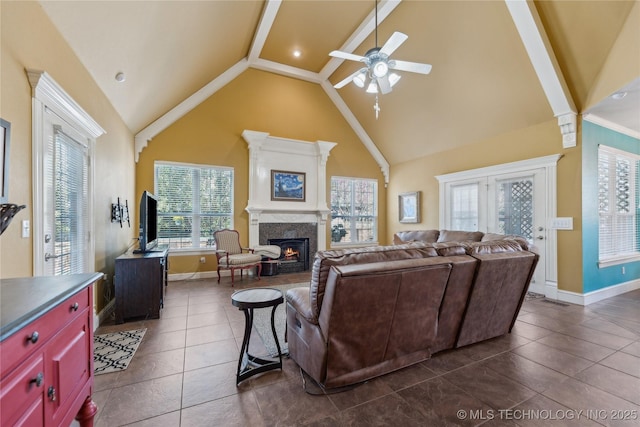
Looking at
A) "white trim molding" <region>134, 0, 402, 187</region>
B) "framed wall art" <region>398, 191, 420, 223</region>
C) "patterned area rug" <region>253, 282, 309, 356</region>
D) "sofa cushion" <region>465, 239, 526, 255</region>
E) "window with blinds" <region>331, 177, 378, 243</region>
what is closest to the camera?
"sofa cushion" <region>465, 239, 526, 255</region>

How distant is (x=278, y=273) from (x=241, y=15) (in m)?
4.60

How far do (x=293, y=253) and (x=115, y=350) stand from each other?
3954mm

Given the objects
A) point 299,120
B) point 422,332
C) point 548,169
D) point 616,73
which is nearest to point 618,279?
point 548,169

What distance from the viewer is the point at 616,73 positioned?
326 cm

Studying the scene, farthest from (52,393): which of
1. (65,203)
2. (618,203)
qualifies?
(618,203)

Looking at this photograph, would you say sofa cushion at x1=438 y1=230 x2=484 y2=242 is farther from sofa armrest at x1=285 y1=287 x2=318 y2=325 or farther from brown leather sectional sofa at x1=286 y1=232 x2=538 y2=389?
sofa armrest at x1=285 y1=287 x2=318 y2=325

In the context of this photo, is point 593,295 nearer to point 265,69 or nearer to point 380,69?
point 380,69

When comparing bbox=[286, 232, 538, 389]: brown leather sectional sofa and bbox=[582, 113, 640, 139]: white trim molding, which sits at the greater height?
bbox=[582, 113, 640, 139]: white trim molding

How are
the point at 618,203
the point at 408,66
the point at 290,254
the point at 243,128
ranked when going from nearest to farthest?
the point at 408,66 < the point at 618,203 < the point at 243,128 < the point at 290,254

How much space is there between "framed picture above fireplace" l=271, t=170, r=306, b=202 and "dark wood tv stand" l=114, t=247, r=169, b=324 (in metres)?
3.12

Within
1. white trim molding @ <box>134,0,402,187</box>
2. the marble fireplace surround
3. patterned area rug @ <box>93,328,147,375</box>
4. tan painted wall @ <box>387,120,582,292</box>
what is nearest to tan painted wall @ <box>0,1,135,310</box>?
patterned area rug @ <box>93,328,147,375</box>

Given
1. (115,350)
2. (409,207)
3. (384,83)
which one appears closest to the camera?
(115,350)

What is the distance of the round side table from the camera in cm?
204

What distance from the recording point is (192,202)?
5586 mm
